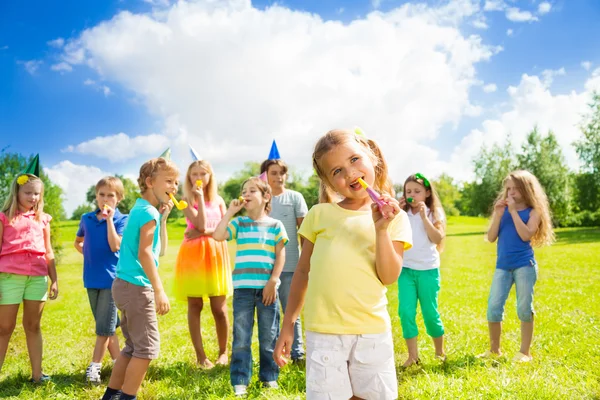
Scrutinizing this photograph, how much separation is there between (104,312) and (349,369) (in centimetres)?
305

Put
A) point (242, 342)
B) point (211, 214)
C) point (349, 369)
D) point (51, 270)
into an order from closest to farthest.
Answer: point (349, 369)
point (242, 342)
point (51, 270)
point (211, 214)

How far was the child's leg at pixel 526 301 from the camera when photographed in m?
4.68

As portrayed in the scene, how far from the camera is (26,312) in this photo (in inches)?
179

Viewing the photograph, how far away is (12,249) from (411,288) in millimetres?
3879

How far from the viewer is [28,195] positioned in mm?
4664

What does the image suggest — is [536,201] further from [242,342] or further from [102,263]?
[102,263]

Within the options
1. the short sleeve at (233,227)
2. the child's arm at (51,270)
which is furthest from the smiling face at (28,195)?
the short sleeve at (233,227)

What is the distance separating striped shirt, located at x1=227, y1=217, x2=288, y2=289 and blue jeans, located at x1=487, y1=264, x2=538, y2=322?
2.30 metres

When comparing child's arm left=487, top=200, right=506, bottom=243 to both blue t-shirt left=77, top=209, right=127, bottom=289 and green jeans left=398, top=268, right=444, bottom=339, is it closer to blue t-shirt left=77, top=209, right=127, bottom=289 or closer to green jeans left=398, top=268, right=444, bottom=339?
green jeans left=398, top=268, right=444, bottom=339

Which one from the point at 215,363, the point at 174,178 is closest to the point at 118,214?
the point at 174,178

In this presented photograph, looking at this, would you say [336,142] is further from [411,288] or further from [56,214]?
[56,214]

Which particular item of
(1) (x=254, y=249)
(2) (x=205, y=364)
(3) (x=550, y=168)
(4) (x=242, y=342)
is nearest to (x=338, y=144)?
(1) (x=254, y=249)

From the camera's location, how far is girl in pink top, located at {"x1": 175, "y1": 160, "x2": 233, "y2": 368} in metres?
4.80

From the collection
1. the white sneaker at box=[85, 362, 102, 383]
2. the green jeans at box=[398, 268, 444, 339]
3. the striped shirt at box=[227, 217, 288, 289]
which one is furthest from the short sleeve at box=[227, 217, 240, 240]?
the white sneaker at box=[85, 362, 102, 383]
